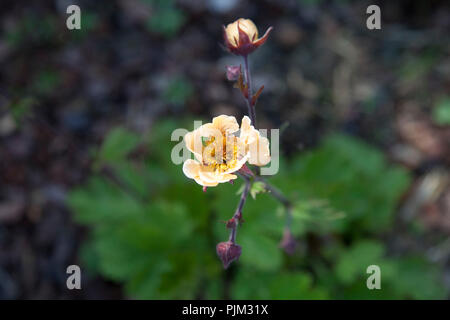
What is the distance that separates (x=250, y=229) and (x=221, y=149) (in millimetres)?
1187

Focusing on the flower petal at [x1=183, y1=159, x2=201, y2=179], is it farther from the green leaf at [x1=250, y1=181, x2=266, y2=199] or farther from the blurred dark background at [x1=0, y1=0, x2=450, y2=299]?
the blurred dark background at [x1=0, y1=0, x2=450, y2=299]

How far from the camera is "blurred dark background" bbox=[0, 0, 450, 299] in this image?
12.8 feet

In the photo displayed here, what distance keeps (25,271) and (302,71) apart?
A: 3699 mm

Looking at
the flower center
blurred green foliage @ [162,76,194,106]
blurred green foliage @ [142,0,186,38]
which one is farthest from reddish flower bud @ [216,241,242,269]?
blurred green foliage @ [142,0,186,38]

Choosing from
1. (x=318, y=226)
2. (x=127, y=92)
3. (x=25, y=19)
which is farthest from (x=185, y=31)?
(x=318, y=226)

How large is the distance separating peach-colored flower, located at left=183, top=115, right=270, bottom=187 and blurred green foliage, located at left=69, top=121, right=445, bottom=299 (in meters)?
0.99

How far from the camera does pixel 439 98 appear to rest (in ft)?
15.2

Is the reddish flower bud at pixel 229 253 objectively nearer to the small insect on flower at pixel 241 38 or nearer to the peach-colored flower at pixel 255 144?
the peach-colored flower at pixel 255 144

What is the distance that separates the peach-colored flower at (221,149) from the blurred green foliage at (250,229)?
99cm

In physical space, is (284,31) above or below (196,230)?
above

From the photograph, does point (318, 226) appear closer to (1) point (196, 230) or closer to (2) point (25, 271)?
(1) point (196, 230)

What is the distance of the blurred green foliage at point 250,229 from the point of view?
334 cm

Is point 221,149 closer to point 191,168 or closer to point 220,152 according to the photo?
point 220,152

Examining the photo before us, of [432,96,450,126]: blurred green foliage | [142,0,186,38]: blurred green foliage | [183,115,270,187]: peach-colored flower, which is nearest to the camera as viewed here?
[183,115,270,187]: peach-colored flower
